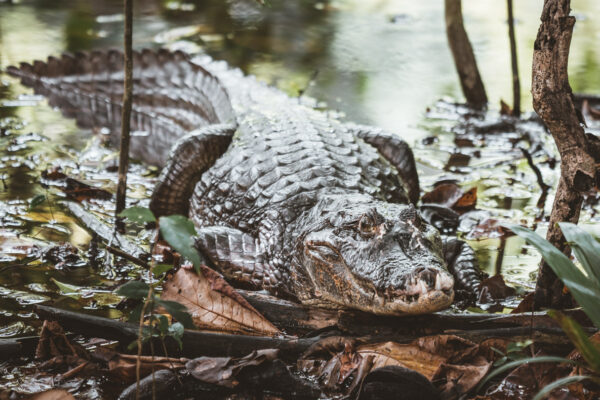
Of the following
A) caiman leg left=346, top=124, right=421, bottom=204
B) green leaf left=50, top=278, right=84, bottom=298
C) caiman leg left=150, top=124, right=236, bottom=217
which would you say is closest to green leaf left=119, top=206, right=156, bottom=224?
green leaf left=50, top=278, right=84, bottom=298

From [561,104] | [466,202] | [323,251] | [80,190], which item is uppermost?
[561,104]

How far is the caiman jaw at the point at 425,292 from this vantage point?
2047mm

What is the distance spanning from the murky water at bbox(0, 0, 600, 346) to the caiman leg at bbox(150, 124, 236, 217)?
216mm

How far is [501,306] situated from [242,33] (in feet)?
20.6

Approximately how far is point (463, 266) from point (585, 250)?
1.06 m

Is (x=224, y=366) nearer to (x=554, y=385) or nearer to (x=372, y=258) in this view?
(x=372, y=258)

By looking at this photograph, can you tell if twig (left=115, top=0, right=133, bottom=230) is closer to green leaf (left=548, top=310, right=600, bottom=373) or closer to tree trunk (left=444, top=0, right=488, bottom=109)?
green leaf (left=548, top=310, right=600, bottom=373)

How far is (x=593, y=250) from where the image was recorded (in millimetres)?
1972

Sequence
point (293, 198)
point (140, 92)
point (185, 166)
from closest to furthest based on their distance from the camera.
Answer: point (293, 198)
point (185, 166)
point (140, 92)

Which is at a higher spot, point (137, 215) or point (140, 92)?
point (137, 215)

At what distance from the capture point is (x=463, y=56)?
5.41m

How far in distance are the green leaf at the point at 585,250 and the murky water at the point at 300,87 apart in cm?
108

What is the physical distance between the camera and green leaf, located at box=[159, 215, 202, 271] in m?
1.74

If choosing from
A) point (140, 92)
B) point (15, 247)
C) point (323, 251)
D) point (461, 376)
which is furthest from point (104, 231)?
point (140, 92)
